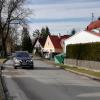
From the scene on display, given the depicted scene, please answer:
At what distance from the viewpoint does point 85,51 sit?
42.8 metres

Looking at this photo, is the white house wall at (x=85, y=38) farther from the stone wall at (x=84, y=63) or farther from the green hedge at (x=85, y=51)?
the stone wall at (x=84, y=63)

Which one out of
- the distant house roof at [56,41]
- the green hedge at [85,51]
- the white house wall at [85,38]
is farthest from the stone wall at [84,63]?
the distant house roof at [56,41]

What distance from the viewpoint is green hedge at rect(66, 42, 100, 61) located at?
38.2 metres

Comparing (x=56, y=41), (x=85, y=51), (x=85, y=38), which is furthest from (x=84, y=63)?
(x=56, y=41)

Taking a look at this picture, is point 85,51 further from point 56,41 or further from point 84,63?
point 56,41

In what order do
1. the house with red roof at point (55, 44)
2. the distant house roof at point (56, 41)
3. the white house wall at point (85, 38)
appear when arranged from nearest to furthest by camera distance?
the white house wall at point (85, 38) < the house with red roof at point (55, 44) < the distant house roof at point (56, 41)

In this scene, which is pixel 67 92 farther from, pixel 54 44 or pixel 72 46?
pixel 54 44

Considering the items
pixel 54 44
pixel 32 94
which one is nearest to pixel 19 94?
pixel 32 94

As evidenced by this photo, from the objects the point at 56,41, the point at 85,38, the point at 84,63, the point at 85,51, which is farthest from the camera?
the point at 56,41

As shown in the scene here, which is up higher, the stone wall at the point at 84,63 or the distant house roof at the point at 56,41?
the distant house roof at the point at 56,41

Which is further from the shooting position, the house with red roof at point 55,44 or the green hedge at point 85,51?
the house with red roof at point 55,44

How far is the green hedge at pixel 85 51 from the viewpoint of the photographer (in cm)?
3822

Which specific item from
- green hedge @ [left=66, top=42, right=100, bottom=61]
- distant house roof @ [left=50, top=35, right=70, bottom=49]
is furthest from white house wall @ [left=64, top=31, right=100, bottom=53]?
distant house roof @ [left=50, top=35, right=70, bottom=49]

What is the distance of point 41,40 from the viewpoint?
6127 inches
